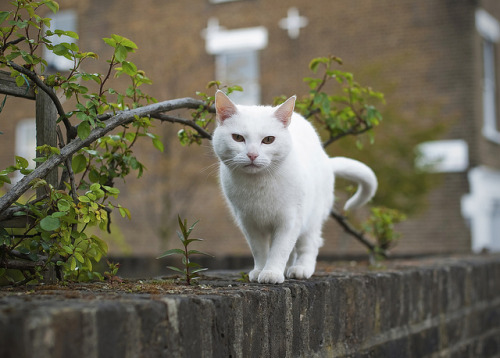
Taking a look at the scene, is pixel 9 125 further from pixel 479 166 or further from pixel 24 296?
pixel 24 296

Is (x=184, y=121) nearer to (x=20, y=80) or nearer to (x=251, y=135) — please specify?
(x=251, y=135)

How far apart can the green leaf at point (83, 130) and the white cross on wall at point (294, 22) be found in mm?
11353

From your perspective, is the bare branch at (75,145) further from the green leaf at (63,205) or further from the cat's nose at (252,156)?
the cat's nose at (252,156)

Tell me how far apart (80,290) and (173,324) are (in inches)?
19.5

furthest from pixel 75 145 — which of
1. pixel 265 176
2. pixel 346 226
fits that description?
pixel 346 226

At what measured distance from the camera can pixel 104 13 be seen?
15266mm

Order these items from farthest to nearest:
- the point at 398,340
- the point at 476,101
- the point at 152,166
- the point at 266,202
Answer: the point at 152,166 < the point at 476,101 < the point at 398,340 < the point at 266,202

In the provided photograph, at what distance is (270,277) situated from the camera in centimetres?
266

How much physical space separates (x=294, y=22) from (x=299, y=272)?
36.1ft

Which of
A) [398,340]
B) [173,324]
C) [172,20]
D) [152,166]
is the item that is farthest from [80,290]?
[172,20]

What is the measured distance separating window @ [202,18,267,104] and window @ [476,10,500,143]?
4421 millimetres

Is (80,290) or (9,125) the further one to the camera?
(9,125)

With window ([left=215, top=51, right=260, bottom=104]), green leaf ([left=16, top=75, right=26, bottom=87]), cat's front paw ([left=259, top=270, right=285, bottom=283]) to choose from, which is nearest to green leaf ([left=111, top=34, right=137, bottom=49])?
green leaf ([left=16, top=75, right=26, bottom=87])

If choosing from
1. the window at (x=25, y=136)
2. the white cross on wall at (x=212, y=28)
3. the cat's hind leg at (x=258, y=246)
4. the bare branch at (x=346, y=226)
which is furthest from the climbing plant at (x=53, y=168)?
the window at (x=25, y=136)
